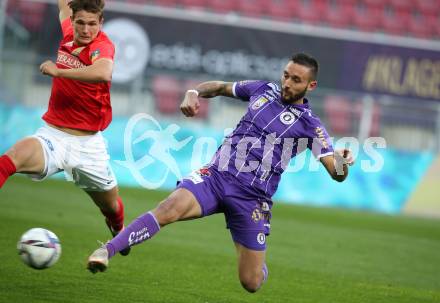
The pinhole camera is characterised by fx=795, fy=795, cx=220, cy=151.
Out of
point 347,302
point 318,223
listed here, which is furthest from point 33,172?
point 318,223

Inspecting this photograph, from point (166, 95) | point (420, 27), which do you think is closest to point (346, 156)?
point (166, 95)

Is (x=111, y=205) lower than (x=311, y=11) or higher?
lower

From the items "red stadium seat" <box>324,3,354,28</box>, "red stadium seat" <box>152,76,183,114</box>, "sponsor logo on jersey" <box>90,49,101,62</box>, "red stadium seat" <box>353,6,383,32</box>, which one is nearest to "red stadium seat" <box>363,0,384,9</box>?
"red stadium seat" <box>353,6,383,32</box>

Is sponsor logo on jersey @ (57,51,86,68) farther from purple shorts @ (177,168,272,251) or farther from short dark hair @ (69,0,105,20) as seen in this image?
purple shorts @ (177,168,272,251)

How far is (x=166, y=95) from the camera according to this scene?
18578mm

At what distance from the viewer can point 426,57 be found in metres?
20.5

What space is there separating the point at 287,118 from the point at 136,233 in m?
1.76

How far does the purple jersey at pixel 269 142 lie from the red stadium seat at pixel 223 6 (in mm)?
15673

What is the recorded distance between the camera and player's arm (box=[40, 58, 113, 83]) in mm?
6562

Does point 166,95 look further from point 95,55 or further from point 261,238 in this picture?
point 261,238

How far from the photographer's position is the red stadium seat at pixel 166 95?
60.8ft

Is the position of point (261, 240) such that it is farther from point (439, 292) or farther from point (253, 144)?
point (439, 292)

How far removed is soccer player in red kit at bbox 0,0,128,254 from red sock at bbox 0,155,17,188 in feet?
0.12

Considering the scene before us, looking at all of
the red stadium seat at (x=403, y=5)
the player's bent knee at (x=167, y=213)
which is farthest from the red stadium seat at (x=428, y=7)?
the player's bent knee at (x=167, y=213)
